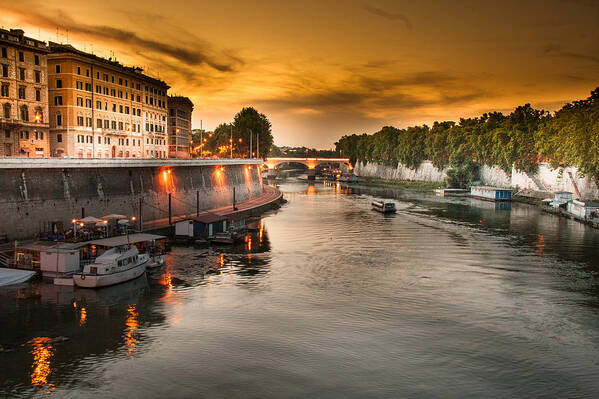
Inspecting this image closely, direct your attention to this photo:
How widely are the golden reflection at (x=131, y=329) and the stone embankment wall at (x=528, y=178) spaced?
79034 millimetres

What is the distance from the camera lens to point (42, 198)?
38.0m

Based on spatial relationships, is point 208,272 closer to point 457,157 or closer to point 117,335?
point 117,335

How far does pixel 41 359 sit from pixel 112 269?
36.6 feet

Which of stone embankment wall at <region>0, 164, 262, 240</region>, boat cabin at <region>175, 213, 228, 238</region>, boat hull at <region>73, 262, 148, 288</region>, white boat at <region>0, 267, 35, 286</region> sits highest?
stone embankment wall at <region>0, 164, 262, 240</region>

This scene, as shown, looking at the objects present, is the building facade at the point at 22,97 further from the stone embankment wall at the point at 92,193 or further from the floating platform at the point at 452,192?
the floating platform at the point at 452,192

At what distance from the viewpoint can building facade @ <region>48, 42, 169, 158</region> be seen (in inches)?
2512

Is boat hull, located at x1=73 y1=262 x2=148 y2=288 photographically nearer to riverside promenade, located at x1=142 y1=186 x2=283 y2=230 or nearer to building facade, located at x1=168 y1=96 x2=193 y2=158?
riverside promenade, located at x1=142 y1=186 x2=283 y2=230

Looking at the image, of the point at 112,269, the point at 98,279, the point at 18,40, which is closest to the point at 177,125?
the point at 18,40

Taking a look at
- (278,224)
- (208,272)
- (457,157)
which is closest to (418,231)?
(278,224)

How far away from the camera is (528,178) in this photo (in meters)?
106

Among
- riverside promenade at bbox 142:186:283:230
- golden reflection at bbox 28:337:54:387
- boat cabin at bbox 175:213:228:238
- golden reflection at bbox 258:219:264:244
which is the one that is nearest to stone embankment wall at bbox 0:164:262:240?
riverside promenade at bbox 142:186:283:230

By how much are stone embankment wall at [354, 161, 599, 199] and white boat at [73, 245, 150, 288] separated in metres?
76.2

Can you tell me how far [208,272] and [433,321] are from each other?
1771 cm

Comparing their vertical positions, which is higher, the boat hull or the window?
the window
